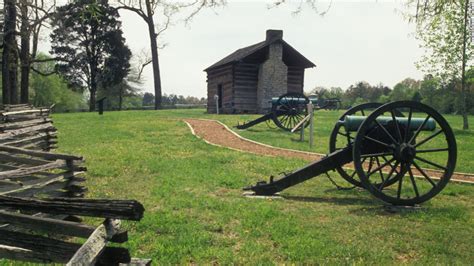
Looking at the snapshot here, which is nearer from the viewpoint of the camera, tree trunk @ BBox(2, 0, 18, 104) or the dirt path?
the dirt path

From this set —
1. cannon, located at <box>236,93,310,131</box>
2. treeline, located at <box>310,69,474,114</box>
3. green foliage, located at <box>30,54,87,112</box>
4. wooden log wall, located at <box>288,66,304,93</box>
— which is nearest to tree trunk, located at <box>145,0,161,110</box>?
wooden log wall, located at <box>288,66,304,93</box>

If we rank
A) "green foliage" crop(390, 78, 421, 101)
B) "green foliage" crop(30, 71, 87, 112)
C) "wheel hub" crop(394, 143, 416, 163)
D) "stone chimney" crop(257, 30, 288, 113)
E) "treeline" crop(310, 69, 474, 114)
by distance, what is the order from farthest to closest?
"green foliage" crop(30, 71, 87, 112) → "green foliage" crop(390, 78, 421, 101) → "treeline" crop(310, 69, 474, 114) → "stone chimney" crop(257, 30, 288, 113) → "wheel hub" crop(394, 143, 416, 163)

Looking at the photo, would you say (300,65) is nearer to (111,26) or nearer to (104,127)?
(104,127)

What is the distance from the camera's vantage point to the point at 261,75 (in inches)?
1138

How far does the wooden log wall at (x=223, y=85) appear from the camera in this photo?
29.6 meters

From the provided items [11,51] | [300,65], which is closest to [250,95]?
[300,65]

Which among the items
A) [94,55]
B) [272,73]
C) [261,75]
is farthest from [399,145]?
[94,55]

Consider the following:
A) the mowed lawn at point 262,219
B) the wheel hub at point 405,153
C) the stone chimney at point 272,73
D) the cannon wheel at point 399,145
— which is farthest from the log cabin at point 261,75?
the wheel hub at point 405,153

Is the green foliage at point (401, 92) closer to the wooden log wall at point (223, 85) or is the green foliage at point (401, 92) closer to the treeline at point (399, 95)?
the treeline at point (399, 95)

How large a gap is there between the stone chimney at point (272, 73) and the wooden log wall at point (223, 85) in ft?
7.15

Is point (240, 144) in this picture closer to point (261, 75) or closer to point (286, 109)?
point (286, 109)

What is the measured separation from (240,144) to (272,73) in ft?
49.7

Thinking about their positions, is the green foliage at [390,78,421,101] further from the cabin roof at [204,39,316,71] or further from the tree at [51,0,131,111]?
the tree at [51,0,131,111]

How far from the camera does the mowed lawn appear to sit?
473 centimetres
